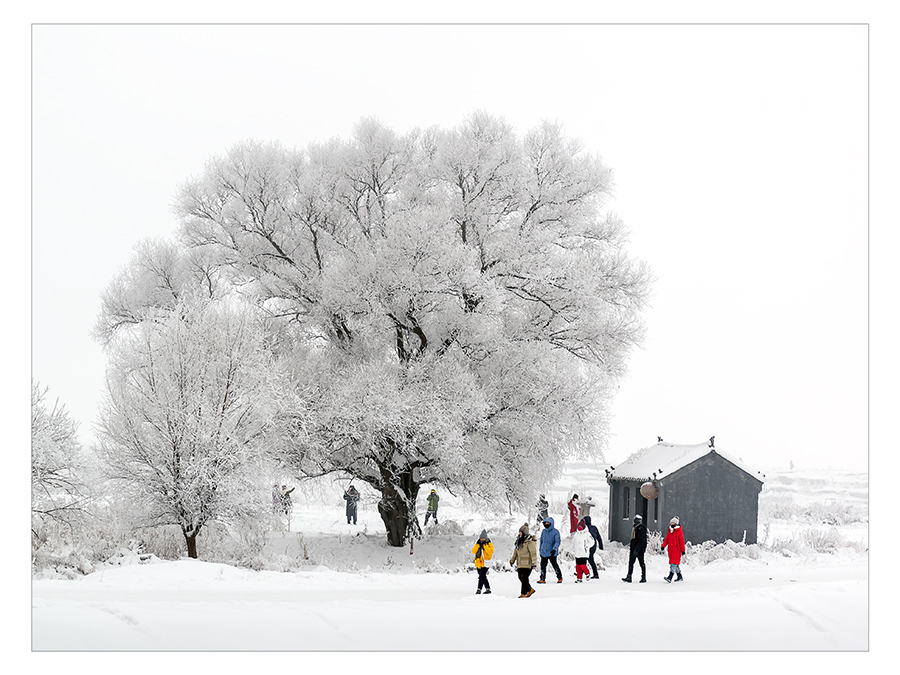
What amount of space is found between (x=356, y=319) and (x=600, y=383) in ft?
23.1

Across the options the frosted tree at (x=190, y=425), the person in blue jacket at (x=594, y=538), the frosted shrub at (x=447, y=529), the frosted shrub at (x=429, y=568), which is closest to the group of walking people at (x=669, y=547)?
the person in blue jacket at (x=594, y=538)

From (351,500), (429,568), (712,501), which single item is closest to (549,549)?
(429,568)

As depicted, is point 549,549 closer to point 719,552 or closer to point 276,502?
point 719,552

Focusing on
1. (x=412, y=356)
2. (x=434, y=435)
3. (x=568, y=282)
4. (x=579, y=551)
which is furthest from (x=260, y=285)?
(x=579, y=551)

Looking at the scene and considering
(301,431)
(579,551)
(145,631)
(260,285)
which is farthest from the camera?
(260,285)

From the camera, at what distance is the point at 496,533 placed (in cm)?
2605

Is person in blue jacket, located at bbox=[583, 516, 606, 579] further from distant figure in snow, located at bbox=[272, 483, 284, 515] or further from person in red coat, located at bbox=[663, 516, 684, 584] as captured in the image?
distant figure in snow, located at bbox=[272, 483, 284, 515]

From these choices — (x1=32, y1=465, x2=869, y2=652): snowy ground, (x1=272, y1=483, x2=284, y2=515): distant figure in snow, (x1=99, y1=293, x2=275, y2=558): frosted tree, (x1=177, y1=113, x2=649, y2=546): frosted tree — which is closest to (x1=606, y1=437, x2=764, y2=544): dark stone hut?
(x1=177, y1=113, x2=649, y2=546): frosted tree

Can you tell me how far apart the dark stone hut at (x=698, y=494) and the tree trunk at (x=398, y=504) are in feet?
19.5

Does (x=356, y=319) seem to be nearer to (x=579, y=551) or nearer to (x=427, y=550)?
(x=427, y=550)

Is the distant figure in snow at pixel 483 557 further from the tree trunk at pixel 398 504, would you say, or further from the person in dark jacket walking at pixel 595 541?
the tree trunk at pixel 398 504

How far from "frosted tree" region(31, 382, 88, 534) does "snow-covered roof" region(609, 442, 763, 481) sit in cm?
1354

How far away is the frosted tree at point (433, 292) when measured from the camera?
73.5ft

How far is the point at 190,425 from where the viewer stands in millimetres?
18547
